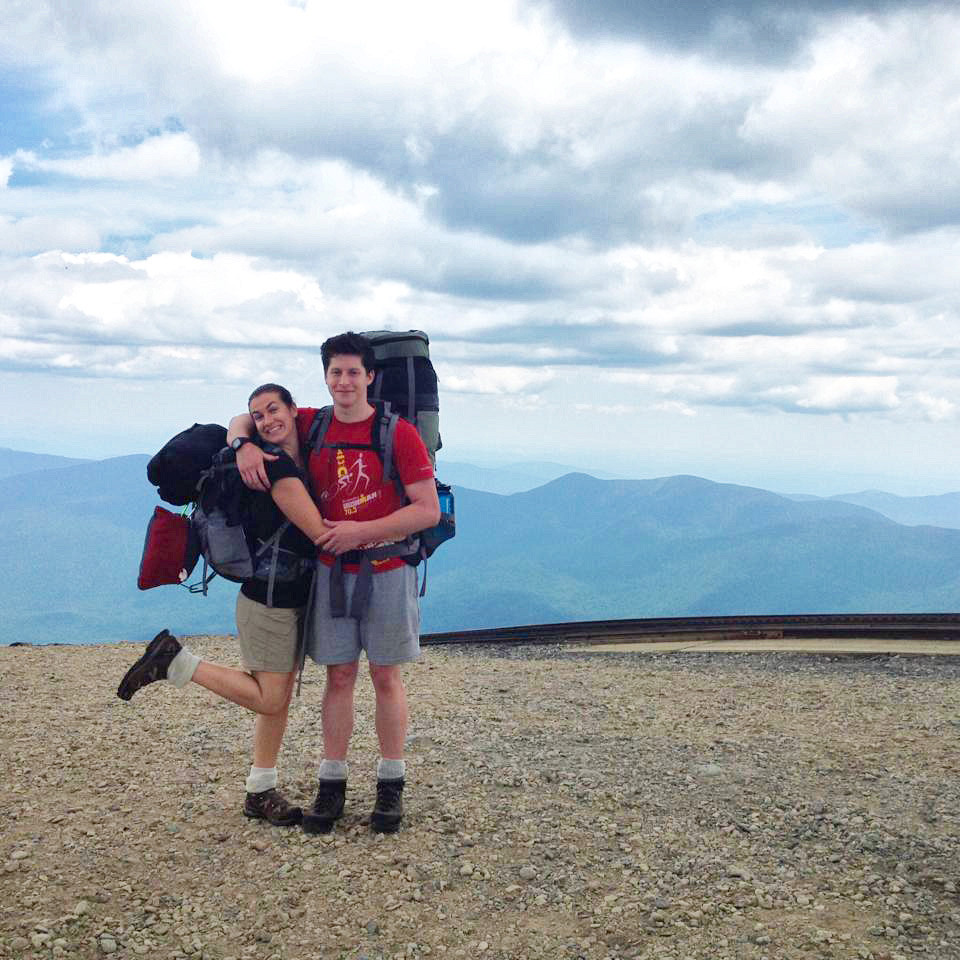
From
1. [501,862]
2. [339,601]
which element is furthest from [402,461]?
[501,862]

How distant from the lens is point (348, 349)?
442cm

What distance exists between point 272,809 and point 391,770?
703 mm

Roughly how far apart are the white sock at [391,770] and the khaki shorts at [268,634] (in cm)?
74

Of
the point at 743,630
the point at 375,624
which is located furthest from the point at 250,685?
the point at 743,630

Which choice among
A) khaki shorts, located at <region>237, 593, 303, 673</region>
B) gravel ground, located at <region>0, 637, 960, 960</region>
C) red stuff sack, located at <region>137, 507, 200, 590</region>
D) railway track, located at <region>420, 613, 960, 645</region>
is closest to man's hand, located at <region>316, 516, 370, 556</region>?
khaki shorts, located at <region>237, 593, 303, 673</region>

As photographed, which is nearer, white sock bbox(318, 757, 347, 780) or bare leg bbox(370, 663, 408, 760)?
bare leg bbox(370, 663, 408, 760)

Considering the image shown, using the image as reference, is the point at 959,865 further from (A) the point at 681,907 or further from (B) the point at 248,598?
(B) the point at 248,598

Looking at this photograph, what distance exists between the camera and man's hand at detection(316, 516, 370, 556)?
4.32m

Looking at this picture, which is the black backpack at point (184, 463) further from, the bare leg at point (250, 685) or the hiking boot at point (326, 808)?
the hiking boot at point (326, 808)

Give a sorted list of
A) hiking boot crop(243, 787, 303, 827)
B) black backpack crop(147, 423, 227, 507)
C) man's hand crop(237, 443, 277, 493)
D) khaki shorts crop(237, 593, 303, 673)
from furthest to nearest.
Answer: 1. hiking boot crop(243, 787, 303, 827)
2. khaki shorts crop(237, 593, 303, 673)
3. black backpack crop(147, 423, 227, 507)
4. man's hand crop(237, 443, 277, 493)

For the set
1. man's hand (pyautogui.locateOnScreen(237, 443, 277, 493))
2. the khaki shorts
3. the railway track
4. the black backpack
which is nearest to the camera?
man's hand (pyautogui.locateOnScreen(237, 443, 277, 493))

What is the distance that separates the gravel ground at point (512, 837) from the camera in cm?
382

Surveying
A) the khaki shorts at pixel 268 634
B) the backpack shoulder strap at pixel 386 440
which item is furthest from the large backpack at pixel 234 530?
the backpack shoulder strap at pixel 386 440

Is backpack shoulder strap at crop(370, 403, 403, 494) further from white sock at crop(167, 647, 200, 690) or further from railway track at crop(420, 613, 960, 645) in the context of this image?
railway track at crop(420, 613, 960, 645)
